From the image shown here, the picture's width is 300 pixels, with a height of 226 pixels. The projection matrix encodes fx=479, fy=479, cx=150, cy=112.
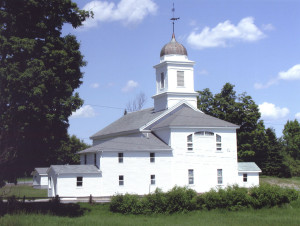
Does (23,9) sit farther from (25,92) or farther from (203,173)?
(203,173)

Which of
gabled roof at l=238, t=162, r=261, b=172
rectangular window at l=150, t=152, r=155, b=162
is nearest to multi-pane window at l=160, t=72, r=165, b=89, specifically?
rectangular window at l=150, t=152, r=155, b=162

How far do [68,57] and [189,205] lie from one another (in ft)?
46.1

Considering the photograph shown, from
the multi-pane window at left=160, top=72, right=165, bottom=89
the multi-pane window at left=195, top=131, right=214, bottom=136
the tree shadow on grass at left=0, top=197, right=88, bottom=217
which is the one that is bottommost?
the tree shadow on grass at left=0, top=197, right=88, bottom=217

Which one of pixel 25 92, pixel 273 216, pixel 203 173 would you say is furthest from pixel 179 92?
pixel 25 92

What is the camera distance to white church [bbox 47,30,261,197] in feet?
148

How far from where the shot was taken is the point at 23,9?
31.3m

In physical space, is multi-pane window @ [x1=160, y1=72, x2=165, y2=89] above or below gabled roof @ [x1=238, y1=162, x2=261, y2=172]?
above

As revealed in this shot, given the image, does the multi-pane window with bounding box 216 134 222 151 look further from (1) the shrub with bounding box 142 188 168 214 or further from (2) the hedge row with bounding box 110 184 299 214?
(1) the shrub with bounding box 142 188 168 214

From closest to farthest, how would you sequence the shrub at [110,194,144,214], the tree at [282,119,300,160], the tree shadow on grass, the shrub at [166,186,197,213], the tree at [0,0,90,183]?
1. the tree at [0,0,90,183]
2. the tree shadow on grass
3. the shrub at [110,194,144,214]
4. the shrub at [166,186,197,213]
5. the tree at [282,119,300,160]

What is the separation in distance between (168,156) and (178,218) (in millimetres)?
15525

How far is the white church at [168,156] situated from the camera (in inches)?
1777

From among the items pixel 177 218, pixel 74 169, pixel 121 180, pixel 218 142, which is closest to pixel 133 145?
pixel 121 180

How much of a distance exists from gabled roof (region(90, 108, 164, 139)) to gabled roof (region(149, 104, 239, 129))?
6.95 ft

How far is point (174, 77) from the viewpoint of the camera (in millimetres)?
55562
